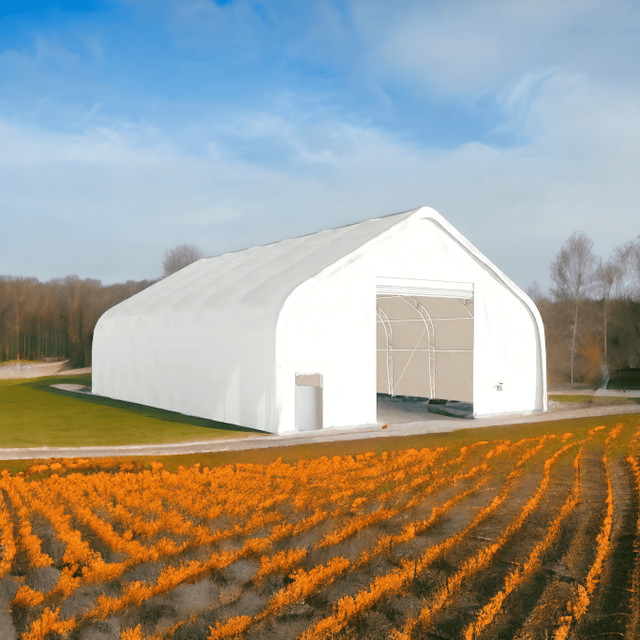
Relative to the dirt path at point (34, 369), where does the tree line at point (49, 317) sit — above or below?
above

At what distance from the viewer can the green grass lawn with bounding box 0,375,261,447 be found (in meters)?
15.6

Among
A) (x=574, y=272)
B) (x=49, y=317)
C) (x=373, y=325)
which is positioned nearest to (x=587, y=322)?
(x=574, y=272)

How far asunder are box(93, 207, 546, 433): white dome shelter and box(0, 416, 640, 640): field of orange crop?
17.7ft

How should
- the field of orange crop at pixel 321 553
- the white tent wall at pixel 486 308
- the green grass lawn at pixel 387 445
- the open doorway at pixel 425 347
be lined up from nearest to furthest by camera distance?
the field of orange crop at pixel 321 553 → the green grass lawn at pixel 387 445 → the white tent wall at pixel 486 308 → the open doorway at pixel 425 347

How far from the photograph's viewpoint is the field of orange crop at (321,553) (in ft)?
16.8

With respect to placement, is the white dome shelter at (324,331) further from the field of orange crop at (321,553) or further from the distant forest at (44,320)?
the distant forest at (44,320)

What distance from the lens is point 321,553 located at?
21.9 ft

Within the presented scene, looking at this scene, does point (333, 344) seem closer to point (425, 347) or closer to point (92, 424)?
point (92, 424)

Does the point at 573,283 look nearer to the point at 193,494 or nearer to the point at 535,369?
the point at 535,369

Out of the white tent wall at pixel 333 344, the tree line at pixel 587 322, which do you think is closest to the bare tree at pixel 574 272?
the tree line at pixel 587 322

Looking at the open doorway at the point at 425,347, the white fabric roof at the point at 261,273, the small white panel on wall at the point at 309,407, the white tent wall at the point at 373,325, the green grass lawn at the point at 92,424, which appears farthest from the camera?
the open doorway at the point at 425,347

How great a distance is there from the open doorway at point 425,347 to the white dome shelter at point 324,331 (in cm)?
6

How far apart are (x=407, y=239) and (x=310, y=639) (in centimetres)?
1458

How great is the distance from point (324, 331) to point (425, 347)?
33.0 feet
